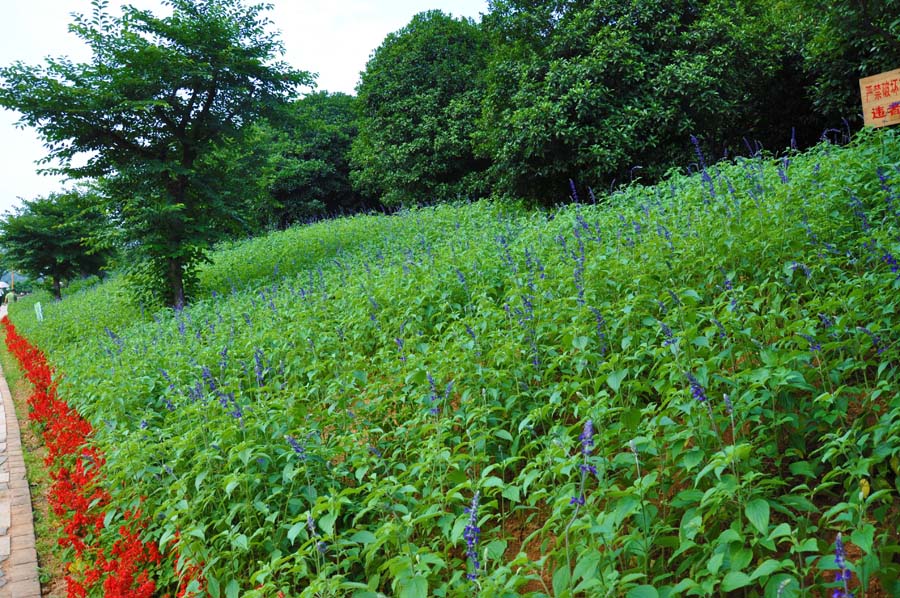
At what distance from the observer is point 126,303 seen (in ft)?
43.2

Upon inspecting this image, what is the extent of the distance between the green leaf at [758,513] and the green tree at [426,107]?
14947 millimetres

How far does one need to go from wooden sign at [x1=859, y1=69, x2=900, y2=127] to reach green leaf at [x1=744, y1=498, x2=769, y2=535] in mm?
5109

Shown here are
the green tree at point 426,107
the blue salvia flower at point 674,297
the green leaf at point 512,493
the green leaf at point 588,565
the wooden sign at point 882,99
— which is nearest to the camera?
the green leaf at point 588,565

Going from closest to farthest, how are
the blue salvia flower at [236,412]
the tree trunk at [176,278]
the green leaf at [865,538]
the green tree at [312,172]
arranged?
the green leaf at [865,538] < the blue salvia flower at [236,412] < the tree trunk at [176,278] < the green tree at [312,172]

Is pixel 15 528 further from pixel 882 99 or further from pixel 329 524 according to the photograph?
pixel 882 99

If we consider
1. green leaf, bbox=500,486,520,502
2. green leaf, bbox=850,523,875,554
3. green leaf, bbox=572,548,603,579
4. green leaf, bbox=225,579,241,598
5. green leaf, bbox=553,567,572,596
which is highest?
green leaf, bbox=850,523,875,554

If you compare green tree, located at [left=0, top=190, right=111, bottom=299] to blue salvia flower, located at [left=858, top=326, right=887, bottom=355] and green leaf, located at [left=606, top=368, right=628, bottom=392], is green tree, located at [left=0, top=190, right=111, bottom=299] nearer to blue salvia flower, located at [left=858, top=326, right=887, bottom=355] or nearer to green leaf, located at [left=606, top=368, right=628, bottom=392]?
green leaf, located at [left=606, top=368, right=628, bottom=392]

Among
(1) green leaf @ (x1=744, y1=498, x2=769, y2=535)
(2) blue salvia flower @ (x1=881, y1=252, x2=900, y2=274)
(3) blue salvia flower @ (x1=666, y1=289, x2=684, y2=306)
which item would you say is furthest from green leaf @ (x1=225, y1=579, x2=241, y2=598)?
(2) blue salvia flower @ (x1=881, y1=252, x2=900, y2=274)

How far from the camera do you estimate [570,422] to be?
3576mm

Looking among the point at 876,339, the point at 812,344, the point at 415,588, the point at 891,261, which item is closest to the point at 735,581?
the point at 415,588

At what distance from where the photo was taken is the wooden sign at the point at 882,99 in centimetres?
548

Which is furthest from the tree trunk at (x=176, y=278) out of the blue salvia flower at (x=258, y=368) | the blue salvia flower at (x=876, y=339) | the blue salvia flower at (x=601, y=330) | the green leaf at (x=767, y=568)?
the green leaf at (x=767, y=568)

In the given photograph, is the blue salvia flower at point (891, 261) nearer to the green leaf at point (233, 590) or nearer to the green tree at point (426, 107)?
the green leaf at point (233, 590)

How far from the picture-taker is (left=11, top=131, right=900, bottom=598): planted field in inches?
86.7
